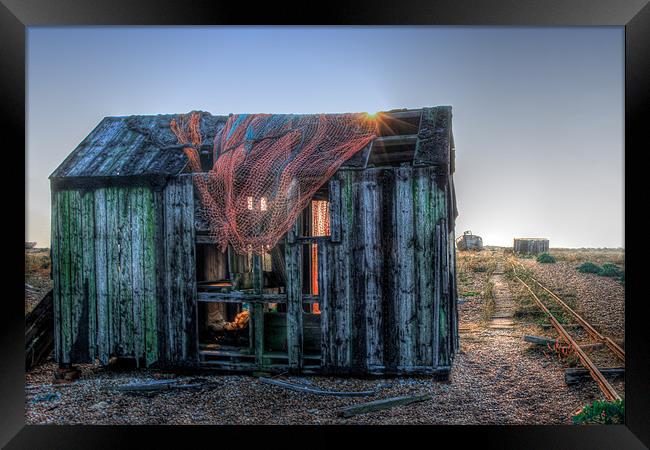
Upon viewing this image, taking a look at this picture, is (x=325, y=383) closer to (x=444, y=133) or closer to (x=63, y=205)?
(x=444, y=133)

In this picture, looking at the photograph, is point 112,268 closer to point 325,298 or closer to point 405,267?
point 325,298

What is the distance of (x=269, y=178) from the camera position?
8000 mm

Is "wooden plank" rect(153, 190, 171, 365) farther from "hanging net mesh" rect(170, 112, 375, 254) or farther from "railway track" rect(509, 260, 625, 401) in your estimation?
"railway track" rect(509, 260, 625, 401)

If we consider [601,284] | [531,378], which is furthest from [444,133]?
[601,284]

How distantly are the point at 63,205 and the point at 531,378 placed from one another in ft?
29.2

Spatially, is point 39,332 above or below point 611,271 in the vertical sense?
below

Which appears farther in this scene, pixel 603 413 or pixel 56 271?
pixel 56 271

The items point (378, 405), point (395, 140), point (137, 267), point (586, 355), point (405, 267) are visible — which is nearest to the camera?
point (378, 405)

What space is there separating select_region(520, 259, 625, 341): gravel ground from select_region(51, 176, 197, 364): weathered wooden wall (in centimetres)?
979

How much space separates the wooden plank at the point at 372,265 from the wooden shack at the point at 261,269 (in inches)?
0.7

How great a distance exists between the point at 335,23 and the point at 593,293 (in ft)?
45.8

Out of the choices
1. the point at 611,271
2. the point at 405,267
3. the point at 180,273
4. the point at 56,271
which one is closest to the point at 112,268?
the point at 56,271
